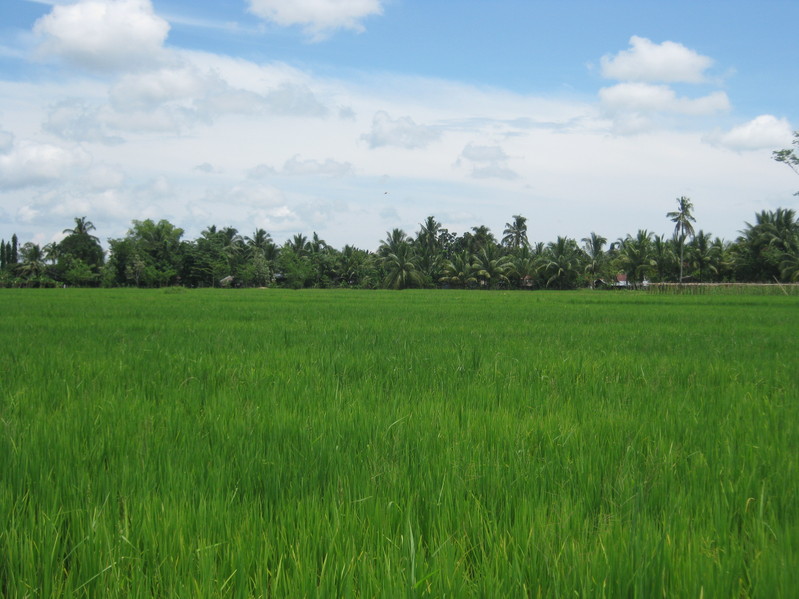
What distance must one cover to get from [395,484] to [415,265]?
5309 cm

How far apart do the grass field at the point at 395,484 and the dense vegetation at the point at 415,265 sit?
49.2m

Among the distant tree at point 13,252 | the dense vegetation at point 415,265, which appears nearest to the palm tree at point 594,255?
the dense vegetation at point 415,265

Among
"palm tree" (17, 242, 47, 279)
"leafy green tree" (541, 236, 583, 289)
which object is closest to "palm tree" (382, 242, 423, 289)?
"leafy green tree" (541, 236, 583, 289)

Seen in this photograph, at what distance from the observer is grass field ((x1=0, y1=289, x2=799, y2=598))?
4.44 ft

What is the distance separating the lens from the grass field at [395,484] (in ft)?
4.44

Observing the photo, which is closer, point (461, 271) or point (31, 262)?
point (461, 271)

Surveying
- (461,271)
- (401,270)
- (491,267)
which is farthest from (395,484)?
(461,271)

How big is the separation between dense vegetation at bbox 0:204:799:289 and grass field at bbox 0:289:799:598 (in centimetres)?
4916

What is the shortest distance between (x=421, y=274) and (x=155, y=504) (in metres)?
53.1

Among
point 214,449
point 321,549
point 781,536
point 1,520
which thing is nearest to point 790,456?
point 781,536

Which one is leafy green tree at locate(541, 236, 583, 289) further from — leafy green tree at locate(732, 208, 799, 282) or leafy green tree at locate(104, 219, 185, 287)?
leafy green tree at locate(104, 219, 185, 287)

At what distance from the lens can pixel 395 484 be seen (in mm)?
1929

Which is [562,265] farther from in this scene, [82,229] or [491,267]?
[82,229]

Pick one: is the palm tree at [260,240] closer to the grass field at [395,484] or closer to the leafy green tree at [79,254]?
the leafy green tree at [79,254]
